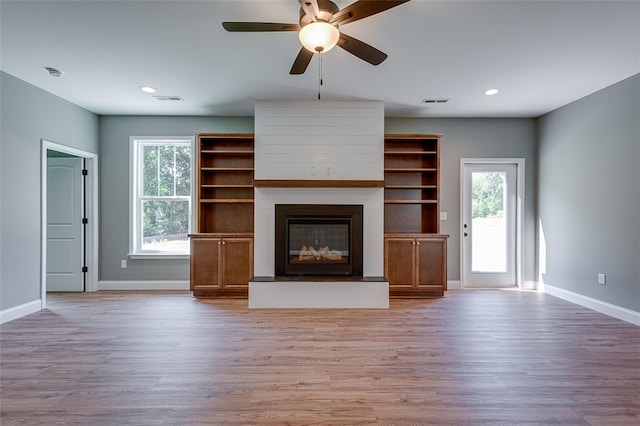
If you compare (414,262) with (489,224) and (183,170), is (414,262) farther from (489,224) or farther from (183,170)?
(183,170)

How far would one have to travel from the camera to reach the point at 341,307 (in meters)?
4.18

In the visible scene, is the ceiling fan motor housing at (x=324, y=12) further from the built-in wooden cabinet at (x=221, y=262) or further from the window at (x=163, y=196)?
the window at (x=163, y=196)

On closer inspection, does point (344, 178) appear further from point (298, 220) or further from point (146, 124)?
point (146, 124)

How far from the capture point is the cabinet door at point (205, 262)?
4.66m

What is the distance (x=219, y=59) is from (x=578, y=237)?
16.2 ft

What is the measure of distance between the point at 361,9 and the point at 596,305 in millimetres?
4481

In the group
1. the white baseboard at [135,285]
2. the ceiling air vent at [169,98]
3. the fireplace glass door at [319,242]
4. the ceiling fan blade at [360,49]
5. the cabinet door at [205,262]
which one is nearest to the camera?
the ceiling fan blade at [360,49]

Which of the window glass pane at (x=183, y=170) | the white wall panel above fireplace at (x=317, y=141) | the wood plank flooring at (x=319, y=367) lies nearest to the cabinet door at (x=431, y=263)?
the wood plank flooring at (x=319, y=367)

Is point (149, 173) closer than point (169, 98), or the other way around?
point (169, 98)

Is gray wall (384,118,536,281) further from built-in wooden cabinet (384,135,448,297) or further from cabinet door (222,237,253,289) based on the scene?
cabinet door (222,237,253,289)

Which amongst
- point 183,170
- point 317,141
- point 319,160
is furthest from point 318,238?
point 183,170

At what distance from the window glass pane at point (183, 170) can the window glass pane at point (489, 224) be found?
4580 millimetres

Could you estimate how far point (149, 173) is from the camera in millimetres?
5324

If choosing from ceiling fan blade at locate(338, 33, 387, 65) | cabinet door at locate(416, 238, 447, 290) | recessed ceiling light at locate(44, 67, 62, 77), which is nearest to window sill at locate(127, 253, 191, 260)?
recessed ceiling light at locate(44, 67, 62, 77)
